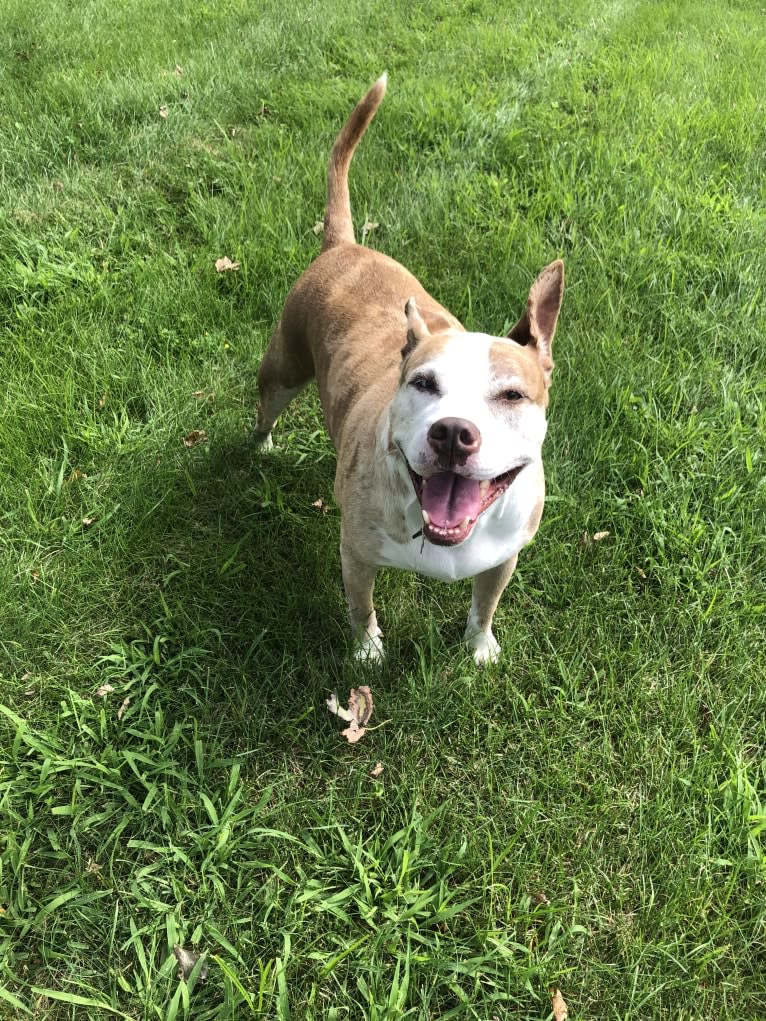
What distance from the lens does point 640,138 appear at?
4848mm

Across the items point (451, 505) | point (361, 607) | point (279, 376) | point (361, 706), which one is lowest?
point (361, 706)

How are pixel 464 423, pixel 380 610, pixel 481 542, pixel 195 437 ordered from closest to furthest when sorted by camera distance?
pixel 464 423
pixel 481 542
pixel 380 610
pixel 195 437

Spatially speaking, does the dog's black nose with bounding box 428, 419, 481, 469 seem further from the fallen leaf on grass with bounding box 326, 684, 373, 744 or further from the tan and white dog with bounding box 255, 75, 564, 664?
the fallen leaf on grass with bounding box 326, 684, 373, 744

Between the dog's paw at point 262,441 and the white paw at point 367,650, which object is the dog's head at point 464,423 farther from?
the dog's paw at point 262,441

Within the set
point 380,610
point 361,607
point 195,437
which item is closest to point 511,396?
point 361,607

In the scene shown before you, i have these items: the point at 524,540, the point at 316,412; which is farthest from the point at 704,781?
the point at 316,412

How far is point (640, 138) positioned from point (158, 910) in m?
5.41

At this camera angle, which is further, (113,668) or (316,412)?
(316,412)

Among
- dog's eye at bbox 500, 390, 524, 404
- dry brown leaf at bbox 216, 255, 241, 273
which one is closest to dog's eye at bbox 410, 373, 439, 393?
dog's eye at bbox 500, 390, 524, 404

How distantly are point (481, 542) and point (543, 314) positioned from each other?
0.82 meters

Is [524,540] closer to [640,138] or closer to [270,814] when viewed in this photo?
[270,814]

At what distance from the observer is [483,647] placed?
2.72 metres

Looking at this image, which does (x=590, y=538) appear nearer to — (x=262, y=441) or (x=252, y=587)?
(x=252, y=587)

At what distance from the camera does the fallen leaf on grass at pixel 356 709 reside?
2.52 metres
